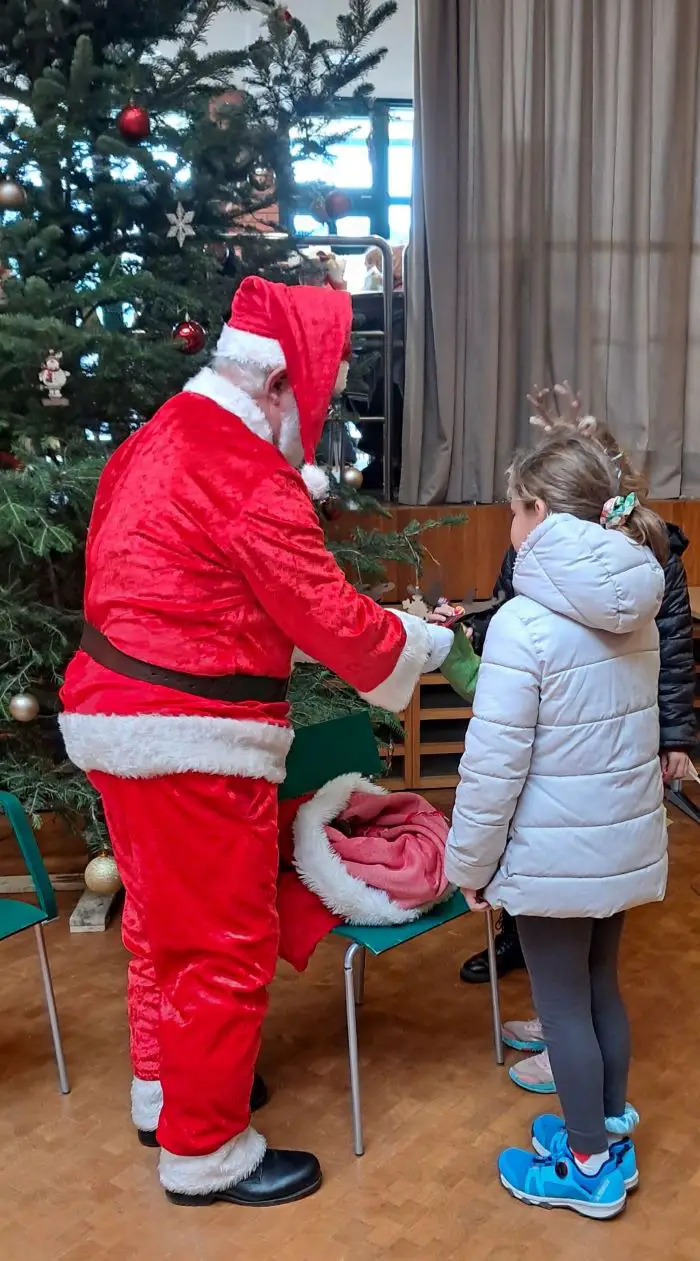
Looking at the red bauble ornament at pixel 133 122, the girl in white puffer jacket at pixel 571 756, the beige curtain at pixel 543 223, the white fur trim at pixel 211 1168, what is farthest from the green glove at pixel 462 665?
the beige curtain at pixel 543 223

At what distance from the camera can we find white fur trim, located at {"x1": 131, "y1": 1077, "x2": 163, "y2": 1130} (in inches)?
75.5

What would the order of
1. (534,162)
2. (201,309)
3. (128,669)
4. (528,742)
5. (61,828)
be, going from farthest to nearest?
(534,162)
(61,828)
(201,309)
(128,669)
(528,742)

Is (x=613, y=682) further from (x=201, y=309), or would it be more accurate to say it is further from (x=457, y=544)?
(x=457, y=544)

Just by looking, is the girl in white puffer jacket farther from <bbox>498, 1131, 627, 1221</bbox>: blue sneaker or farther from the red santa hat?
the red santa hat

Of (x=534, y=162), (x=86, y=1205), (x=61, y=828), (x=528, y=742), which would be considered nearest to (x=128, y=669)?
(x=528, y=742)

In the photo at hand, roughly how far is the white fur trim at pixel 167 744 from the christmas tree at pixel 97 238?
81 centimetres

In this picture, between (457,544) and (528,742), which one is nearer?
(528,742)

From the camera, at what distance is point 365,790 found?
211cm

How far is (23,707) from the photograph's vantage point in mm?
2576

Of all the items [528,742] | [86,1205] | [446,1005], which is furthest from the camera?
[446,1005]

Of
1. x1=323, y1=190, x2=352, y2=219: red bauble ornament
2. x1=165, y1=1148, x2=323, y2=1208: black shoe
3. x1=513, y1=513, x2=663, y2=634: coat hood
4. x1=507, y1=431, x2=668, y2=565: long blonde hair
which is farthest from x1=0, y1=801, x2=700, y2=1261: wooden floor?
x1=323, y1=190, x2=352, y2=219: red bauble ornament

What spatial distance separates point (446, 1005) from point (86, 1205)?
938 millimetres

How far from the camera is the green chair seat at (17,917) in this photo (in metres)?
1.96

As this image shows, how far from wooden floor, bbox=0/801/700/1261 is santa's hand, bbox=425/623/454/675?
0.90 m
